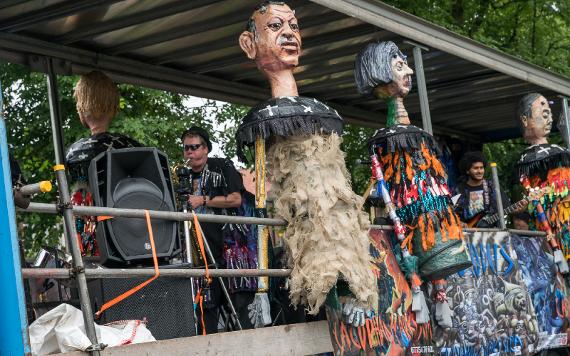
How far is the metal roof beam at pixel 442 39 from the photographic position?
258 inches

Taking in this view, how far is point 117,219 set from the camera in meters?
5.46

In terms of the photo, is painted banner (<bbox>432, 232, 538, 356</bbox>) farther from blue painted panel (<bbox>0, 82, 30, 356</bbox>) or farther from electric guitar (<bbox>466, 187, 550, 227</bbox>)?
blue painted panel (<bbox>0, 82, 30, 356</bbox>)

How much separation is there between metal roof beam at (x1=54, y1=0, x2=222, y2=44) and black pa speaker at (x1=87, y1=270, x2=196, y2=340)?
210 cm

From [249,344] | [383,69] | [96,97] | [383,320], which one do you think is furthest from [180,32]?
[249,344]

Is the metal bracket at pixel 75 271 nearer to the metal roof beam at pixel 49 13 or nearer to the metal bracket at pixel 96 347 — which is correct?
the metal bracket at pixel 96 347

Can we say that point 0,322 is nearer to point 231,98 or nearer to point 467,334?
point 467,334

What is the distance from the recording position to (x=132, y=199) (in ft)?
18.3

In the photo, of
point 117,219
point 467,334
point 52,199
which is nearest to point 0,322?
point 117,219

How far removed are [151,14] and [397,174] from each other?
2007 mm

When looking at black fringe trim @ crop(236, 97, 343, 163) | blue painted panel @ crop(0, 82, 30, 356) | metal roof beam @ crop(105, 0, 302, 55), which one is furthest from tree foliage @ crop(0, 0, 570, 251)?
blue painted panel @ crop(0, 82, 30, 356)

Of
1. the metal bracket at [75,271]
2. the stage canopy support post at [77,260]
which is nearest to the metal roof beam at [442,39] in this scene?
the stage canopy support post at [77,260]

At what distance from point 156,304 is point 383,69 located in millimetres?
2495

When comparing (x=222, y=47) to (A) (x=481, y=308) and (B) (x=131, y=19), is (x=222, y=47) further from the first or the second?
(A) (x=481, y=308)

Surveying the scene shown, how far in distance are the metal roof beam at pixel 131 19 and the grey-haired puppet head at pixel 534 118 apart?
375 centimetres
